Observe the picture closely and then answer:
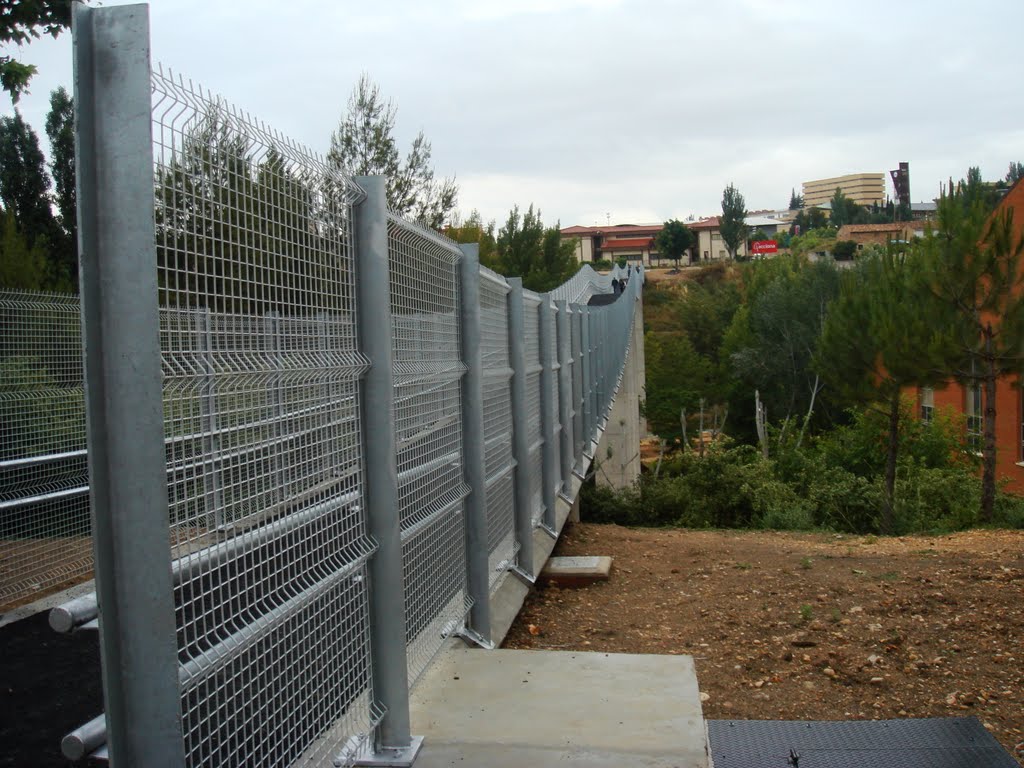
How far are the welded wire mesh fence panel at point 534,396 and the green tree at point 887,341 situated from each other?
868 cm

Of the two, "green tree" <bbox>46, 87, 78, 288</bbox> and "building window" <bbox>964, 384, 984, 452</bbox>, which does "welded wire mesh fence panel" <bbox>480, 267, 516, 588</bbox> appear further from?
"building window" <bbox>964, 384, 984, 452</bbox>

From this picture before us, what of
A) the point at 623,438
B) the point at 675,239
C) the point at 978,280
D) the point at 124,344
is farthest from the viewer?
the point at 675,239

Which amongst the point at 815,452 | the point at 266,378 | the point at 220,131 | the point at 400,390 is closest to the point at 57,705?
the point at 400,390

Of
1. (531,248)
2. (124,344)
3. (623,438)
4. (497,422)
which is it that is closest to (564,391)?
(497,422)

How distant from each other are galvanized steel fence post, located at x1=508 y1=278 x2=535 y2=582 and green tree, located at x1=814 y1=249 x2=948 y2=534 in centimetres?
975

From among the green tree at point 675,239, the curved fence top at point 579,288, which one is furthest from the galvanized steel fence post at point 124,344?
the green tree at point 675,239

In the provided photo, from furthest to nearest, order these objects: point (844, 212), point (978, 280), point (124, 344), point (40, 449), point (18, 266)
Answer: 1. point (844, 212)
2. point (978, 280)
3. point (18, 266)
4. point (40, 449)
5. point (124, 344)

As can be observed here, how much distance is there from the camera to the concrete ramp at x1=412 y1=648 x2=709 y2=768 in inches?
130

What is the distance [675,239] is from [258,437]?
107628 mm

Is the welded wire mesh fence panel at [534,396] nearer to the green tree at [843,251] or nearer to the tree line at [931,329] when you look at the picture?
the tree line at [931,329]

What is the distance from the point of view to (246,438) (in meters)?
2.23

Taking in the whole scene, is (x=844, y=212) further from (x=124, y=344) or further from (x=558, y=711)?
(x=124, y=344)

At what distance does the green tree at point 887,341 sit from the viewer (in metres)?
15.6

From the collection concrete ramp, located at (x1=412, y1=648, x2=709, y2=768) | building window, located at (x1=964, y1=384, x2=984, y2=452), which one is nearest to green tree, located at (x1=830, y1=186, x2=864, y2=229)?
building window, located at (x1=964, y1=384, x2=984, y2=452)
